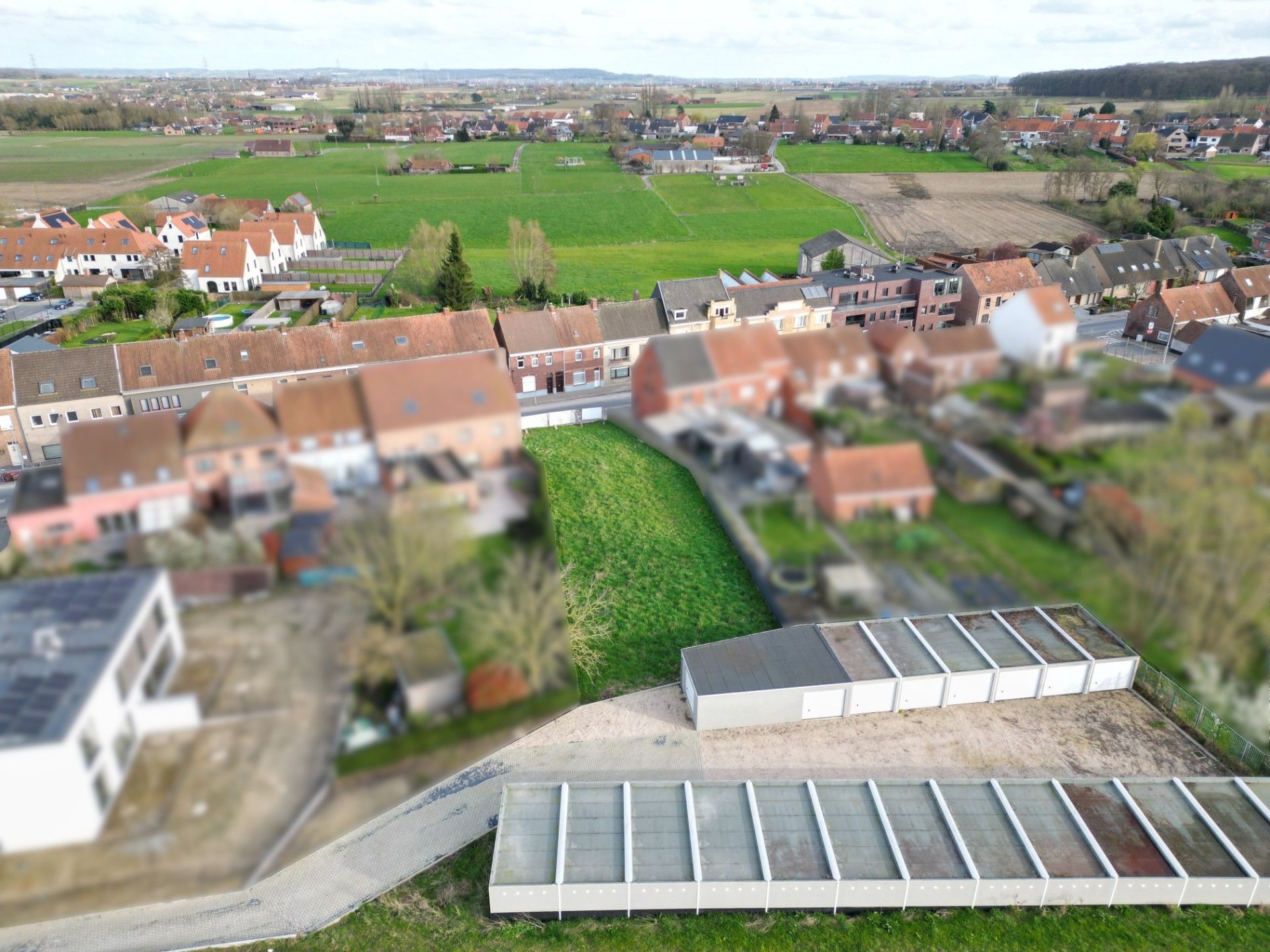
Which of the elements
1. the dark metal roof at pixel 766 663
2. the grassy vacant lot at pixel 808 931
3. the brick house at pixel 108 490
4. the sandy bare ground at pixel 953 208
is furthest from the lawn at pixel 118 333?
the sandy bare ground at pixel 953 208

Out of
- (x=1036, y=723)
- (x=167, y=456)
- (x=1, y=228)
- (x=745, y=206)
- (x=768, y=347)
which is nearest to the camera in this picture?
(x=167, y=456)

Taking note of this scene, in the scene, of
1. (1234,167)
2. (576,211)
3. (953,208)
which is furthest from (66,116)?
(1234,167)

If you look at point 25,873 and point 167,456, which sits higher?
point 167,456

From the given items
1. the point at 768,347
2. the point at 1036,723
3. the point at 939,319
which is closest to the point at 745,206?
the point at 939,319

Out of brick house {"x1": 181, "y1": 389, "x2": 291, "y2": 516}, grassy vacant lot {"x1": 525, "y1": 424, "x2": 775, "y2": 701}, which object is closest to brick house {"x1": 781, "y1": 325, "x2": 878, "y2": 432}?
brick house {"x1": 181, "y1": 389, "x2": 291, "y2": 516}

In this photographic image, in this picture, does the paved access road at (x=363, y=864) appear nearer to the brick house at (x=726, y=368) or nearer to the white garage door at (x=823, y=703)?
the white garage door at (x=823, y=703)

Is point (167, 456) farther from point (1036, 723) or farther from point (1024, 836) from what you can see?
point (1036, 723)

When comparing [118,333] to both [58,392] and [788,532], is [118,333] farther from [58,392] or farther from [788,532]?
[788,532]
